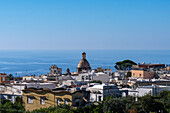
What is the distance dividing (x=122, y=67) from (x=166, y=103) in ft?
190

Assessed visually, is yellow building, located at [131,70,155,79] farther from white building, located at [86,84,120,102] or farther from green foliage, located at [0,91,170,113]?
green foliage, located at [0,91,170,113]

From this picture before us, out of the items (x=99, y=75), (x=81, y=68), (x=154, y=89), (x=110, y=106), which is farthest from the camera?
(x=81, y=68)

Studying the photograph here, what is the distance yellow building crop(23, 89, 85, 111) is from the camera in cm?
2188

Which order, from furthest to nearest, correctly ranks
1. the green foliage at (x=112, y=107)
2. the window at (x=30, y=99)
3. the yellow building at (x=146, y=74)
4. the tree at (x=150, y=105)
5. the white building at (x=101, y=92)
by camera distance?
the yellow building at (x=146, y=74)
the white building at (x=101, y=92)
the window at (x=30, y=99)
the tree at (x=150, y=105)
the green foliage at (x=112, y=107)

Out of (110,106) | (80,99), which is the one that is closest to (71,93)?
(80,99)

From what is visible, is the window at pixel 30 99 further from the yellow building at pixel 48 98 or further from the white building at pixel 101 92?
the white building at pixel 101 92

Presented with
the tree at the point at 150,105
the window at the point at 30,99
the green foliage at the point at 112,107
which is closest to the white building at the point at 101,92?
the green foliage at the point at 112,107

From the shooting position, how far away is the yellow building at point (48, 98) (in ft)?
71.8

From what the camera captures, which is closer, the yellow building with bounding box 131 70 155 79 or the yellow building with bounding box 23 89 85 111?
the yellow building with bounding box 23 89 85 111

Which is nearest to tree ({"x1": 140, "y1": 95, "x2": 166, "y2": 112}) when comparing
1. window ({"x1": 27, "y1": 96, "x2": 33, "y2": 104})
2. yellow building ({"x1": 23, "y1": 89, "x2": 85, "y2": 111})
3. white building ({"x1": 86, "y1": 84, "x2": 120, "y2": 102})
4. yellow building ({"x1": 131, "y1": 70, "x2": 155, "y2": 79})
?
yellow building ({"x1": 23, "y1": 89, "x2": 85, "y2": 111})

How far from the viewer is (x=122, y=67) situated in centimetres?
8150

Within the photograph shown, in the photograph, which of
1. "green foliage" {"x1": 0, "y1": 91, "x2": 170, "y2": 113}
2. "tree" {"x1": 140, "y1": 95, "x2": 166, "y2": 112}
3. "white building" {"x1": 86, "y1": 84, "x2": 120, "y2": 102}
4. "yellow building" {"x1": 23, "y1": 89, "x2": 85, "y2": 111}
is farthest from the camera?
"white building" {"x1": 86, "y1": 84, "x2": 120, "y2": 102}

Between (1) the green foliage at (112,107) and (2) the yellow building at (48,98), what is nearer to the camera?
(1) the green foliage at (112,107)

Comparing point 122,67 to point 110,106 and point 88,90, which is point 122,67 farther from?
point 110,106
